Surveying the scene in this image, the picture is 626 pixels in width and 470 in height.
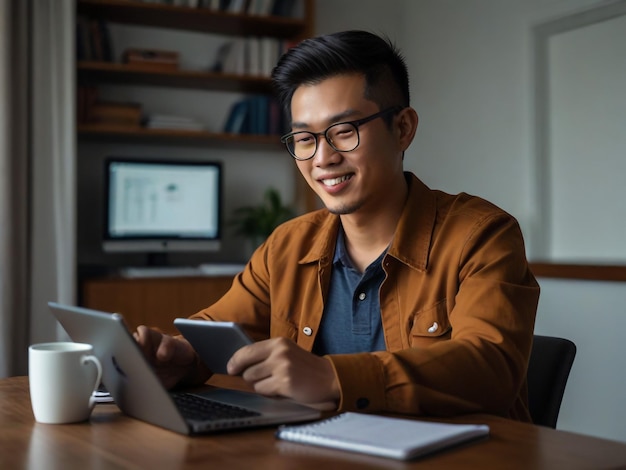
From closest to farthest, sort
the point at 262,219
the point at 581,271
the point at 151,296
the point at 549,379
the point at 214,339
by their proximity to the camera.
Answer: the point at 214,339 < the point at 549,379 < the point at 581,271 < the point at 151,296 < the point at 262,219

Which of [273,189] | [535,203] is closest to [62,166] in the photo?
[273,189]

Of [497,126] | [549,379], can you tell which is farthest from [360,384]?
[497,126]

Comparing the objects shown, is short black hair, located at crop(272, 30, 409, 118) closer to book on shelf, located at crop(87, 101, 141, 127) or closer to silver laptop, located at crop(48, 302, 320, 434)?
silver laptop, located at crop(48, 302, 320, 434)

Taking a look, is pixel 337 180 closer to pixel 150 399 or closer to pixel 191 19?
pixel 150 399

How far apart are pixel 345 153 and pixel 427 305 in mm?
332

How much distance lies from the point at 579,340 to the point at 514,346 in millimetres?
2330

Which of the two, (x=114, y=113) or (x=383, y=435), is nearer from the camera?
(x=383, y=435)

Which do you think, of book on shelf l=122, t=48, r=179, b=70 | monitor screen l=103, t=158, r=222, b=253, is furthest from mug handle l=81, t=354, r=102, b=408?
book on shelf l=122, t=48, r=179, b=70

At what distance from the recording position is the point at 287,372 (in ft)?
Answer: 3.54

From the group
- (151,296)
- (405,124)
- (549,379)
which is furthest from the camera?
(151,296)

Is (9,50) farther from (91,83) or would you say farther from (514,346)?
(514,346)

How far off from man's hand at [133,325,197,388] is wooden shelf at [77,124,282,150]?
8.23ft

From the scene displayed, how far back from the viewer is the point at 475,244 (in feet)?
4.73

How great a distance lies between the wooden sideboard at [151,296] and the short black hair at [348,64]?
6.85 ft
